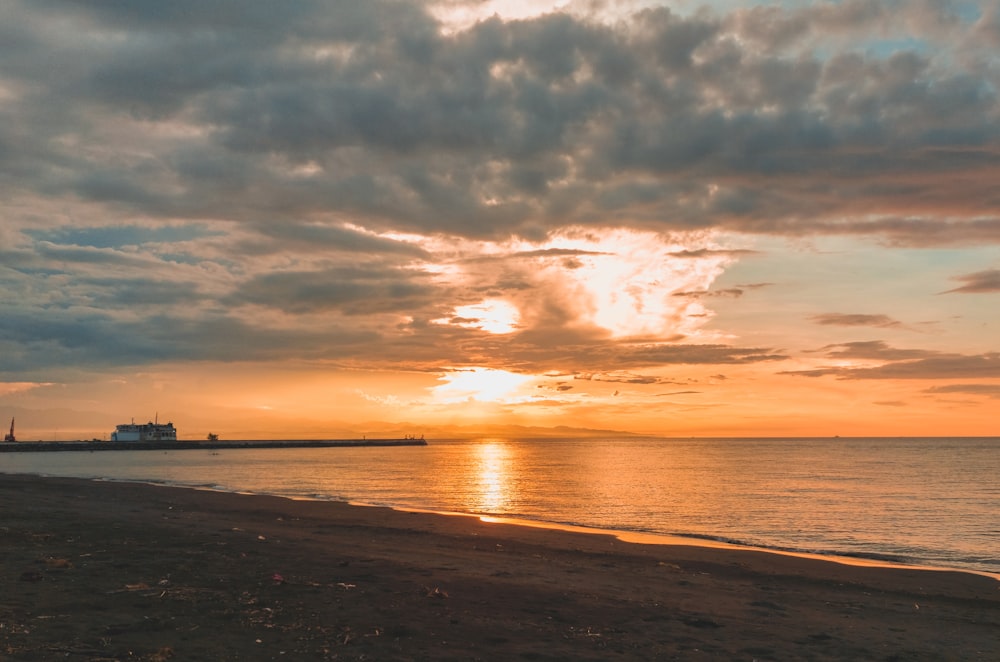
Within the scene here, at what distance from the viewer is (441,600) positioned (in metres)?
16.0

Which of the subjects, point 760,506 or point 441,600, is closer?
point 441,600

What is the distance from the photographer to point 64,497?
44.2m

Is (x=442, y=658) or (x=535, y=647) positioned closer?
(x=442, y=658)

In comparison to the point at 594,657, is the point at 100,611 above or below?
above

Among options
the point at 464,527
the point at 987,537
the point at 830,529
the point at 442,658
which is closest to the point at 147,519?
the point at 464,527

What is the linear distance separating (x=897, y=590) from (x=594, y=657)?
1359 cm

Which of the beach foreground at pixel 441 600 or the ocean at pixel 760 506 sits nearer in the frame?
the beach foreground at pixel 441 600

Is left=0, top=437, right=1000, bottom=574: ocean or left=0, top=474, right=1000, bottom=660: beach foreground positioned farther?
left=0, top=437, right=1000, bottom=574: ocean

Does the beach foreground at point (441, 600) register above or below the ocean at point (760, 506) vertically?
above

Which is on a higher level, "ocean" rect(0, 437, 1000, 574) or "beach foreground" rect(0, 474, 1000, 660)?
"beach foreground" rect(0, 474, 1000, 660)

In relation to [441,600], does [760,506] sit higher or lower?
lower

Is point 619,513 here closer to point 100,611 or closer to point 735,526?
point 735,526

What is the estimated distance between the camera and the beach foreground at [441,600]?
12219 millimetres

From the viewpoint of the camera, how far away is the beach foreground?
12.2 metres
